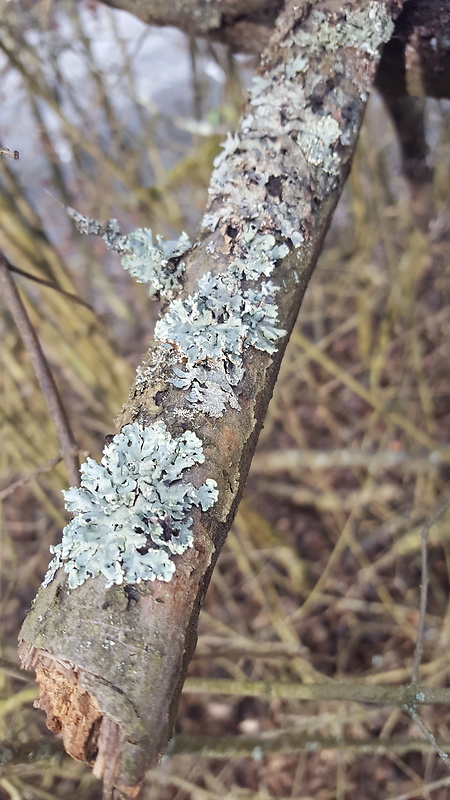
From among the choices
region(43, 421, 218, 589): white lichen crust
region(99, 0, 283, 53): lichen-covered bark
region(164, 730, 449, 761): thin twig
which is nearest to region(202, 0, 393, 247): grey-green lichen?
region(99, 0, 283, 53): lichen-covered bark

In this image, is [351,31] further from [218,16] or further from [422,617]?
[422,617]

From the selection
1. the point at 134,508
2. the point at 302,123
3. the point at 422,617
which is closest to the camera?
the point at 134,508

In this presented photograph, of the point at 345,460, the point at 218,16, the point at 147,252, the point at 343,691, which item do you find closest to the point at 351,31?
the point at 218,16

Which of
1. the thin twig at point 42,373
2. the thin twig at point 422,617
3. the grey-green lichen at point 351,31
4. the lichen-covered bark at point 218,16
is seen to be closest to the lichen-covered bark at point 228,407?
the grey-green lichen at point 351,31

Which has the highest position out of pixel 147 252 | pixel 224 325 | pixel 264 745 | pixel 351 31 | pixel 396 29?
pixel 396 29

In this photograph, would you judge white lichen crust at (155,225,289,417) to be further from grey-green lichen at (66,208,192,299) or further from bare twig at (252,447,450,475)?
bare twig at (252,447,450,475)

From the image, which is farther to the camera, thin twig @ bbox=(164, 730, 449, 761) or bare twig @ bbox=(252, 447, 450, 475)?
bare twig @ bbox=(252, 447, 450, 475)

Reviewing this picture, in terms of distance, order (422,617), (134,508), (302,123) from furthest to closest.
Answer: (422,617) < (302,123) < (134,508)
